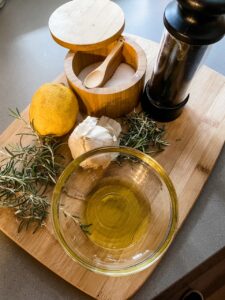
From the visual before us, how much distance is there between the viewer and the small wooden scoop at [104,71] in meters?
Result: 0.56

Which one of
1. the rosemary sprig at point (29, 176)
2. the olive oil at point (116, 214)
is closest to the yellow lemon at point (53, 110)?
the rosemary sprig at point (29, 176)

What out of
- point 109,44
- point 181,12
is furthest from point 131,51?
point 181,12

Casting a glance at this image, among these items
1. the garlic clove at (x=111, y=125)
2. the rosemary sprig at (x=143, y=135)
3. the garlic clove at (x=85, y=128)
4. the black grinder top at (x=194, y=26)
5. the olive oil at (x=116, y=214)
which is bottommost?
the olive oil at (x=116, y=214)

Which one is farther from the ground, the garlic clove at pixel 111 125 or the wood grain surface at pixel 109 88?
the wood grain surface at pixel 109 88

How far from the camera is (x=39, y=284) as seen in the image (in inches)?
19.8

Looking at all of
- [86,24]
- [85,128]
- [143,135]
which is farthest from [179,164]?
[86,24]

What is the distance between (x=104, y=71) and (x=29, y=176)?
23 cm

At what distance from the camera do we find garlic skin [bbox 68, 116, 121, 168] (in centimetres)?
52

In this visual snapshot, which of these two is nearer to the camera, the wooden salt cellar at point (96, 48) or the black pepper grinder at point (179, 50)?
the black pepper grinder at point (179, 50)

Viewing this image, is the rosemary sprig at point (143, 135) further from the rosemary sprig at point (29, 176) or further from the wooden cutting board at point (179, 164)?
the rosemary sprig at point (29, 176)

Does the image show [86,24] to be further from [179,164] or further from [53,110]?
[179,164]

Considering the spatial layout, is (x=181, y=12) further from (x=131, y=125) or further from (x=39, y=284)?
(x=39, y=284)

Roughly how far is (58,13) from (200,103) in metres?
0.33

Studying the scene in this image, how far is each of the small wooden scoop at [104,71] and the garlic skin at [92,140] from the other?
3.0 inches
